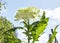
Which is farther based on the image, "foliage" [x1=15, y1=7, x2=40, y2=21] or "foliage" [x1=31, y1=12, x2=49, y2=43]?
"foliage" [x1=15, y1=7, x2=40, y2=21]

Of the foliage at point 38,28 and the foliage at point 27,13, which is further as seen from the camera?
the foliage at point 27,13

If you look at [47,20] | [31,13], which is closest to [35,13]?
[31,13]

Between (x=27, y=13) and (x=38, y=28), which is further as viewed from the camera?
(x=27, y=13)

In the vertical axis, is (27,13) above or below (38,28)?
above

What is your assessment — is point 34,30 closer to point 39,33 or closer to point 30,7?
point 39,33

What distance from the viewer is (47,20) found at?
7.93m

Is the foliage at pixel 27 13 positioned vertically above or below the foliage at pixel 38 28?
above

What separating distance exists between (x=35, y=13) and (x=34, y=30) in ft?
4.06

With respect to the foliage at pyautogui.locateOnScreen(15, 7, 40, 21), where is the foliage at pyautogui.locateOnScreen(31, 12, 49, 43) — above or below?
below

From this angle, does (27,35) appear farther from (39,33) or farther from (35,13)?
(35,13)

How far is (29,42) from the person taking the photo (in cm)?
777

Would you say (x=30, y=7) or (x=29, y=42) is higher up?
(x=30, y=7)

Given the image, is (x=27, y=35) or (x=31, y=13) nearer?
(x=27, y=35)

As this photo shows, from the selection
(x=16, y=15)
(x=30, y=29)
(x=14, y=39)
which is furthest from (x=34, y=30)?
(x=16, y=15)
